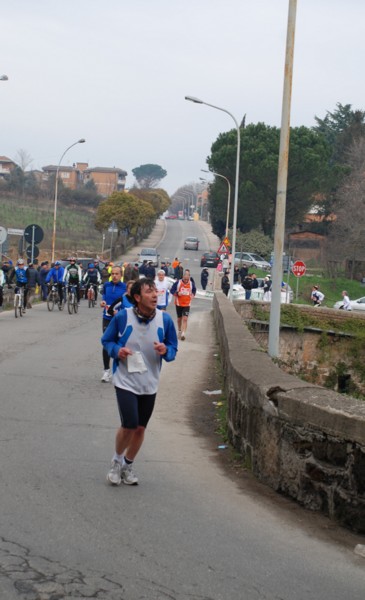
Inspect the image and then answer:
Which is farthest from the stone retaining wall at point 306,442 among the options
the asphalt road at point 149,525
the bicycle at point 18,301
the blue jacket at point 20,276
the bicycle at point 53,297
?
the bicycle at point 53,297

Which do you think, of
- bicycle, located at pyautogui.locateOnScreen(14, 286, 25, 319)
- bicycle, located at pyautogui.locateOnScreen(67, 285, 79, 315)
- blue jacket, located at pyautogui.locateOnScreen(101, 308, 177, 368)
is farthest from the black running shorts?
bicycle, located at pyautogui.locateOnScreen(67, 285, 79, 315)

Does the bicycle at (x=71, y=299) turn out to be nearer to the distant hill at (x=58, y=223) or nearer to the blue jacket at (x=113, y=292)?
the blue jacket at (x=113, y=292)

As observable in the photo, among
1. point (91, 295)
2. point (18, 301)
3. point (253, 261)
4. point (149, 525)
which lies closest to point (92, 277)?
point (91, 295)

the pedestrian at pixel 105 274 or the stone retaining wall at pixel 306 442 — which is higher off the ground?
the pedestrian at pixel 105 274

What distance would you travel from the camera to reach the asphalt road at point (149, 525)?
193 inches

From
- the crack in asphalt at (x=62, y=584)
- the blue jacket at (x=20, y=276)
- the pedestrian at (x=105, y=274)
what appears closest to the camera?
the crack in asphalt at (x=62, y=584)

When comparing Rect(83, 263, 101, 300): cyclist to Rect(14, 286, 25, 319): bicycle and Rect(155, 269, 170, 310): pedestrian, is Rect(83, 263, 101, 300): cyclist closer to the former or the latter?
Rect(14, 286, 25, 319): bicycle

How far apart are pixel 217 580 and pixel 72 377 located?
29.8 ft

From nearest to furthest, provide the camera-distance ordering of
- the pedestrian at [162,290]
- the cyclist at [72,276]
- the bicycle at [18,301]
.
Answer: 1. the pedestrian at [162,290]
2. the bicycle at [18,301]
3. the cyclist at [72,276]

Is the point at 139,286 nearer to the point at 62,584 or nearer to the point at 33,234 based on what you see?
the point at 62,584

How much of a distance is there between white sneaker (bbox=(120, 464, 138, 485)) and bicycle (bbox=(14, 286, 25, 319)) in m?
19.4

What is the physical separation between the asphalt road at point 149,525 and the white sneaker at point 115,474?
80mm

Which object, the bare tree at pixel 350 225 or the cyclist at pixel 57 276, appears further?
the bare tree at pixel 350 225

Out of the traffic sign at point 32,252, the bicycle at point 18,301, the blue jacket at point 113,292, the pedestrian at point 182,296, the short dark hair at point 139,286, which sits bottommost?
the bicycle at point 18,301
